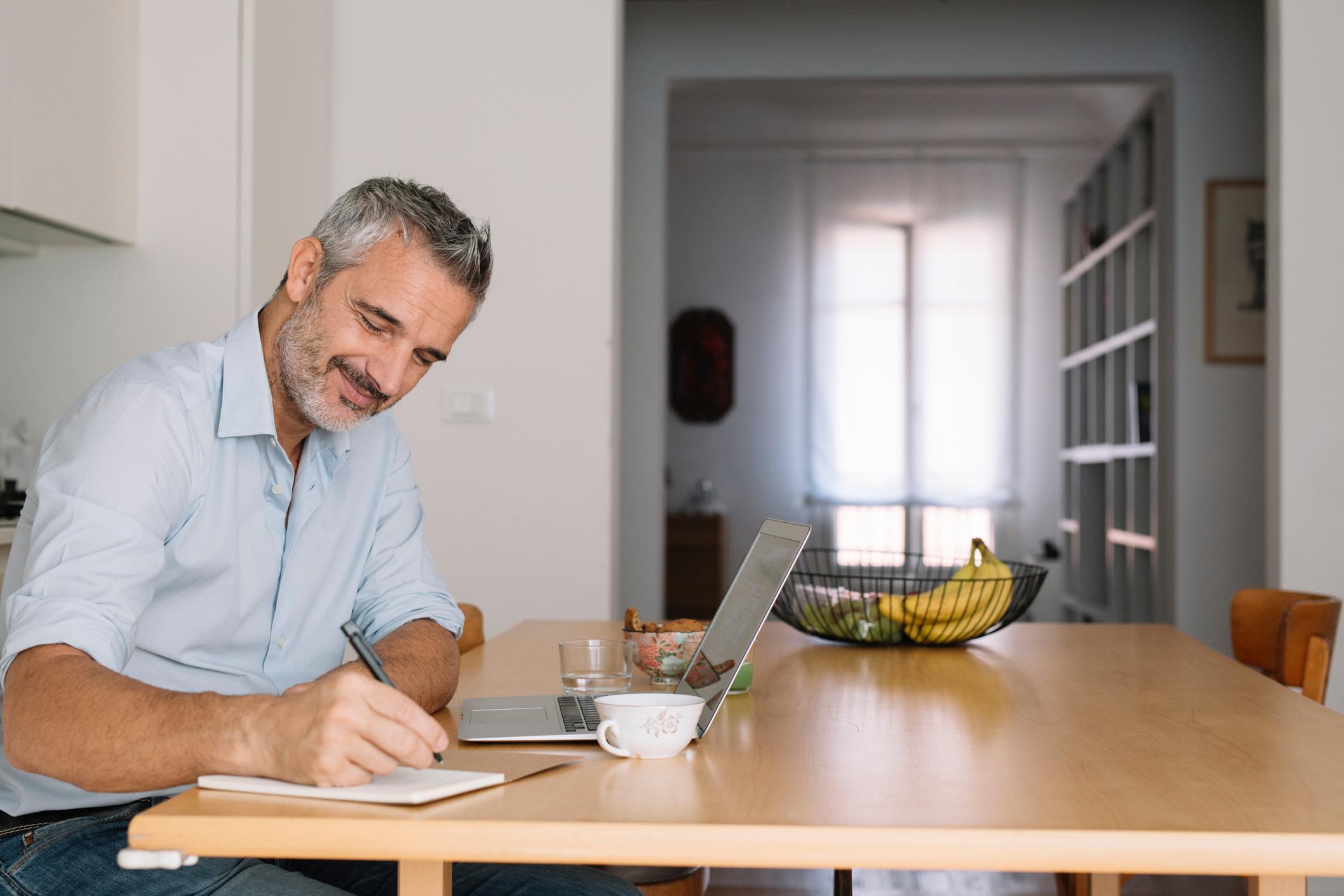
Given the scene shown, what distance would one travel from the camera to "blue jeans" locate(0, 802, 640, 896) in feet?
3.55

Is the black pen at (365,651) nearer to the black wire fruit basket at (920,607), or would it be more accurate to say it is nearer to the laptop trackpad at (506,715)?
the laptop trackpad at (506,715)

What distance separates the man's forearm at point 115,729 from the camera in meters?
0.97

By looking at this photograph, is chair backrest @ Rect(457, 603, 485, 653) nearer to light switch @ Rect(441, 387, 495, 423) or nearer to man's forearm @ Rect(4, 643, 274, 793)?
man's forearm @ Rect(4, 643, 274, 793)

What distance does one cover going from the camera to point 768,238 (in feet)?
23.5

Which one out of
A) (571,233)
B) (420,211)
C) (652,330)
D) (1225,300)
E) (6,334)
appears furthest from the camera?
(652,330)

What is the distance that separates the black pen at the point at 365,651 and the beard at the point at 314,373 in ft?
1.60

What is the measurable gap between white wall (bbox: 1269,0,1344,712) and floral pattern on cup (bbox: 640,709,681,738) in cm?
265

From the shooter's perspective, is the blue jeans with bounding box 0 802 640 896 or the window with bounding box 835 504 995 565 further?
the window with bounding box 835 504 995 565

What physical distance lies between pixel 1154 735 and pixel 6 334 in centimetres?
280

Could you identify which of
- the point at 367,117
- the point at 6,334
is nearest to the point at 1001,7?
the point at 367,117

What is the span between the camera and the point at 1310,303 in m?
3.18

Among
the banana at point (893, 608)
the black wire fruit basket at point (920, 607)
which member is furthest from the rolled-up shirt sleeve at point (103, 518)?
the banana at point (893, 608)

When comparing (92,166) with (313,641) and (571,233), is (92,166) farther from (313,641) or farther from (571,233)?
(313,641)

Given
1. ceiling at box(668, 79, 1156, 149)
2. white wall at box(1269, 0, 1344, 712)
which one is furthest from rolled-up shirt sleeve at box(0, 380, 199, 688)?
ceiling at box(668, 79, 1156, 149)
